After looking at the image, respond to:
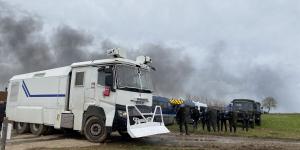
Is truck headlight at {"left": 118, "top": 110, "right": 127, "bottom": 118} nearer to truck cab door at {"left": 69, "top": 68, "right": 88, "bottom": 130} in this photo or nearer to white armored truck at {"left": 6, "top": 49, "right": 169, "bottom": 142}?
white armored truck at {"left": 6, "top": 49, "right": 169, "bottom": 142}

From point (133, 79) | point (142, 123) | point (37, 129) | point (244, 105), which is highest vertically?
point (133, 79)

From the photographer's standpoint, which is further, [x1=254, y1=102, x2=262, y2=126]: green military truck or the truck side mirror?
[x1=254, y1=102, x2=262, y2=126]: green military truck

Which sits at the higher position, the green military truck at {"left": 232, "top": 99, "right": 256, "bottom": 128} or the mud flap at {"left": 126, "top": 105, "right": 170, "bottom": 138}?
the green military truck at {"left": 232, "top": 99, "right": 256, "bottom": 128}

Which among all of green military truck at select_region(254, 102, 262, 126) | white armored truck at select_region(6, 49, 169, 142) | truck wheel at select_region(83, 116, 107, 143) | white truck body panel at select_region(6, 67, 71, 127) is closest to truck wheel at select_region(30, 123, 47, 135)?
white armored truck at select_region(6, 49, 169, 142)

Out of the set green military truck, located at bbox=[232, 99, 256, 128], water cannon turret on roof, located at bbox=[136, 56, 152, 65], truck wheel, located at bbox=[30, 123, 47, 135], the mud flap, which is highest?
water cannon turret on roof, located at bbox=[136, 56, 152, 65]

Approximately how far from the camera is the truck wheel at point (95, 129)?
13.7m

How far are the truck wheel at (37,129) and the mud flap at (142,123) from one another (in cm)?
523

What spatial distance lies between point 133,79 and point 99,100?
4.87ft

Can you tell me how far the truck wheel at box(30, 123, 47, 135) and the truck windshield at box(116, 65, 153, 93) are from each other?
5.09 meters

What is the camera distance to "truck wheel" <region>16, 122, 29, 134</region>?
17.8 metres

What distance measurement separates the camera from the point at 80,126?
14531 millimetres

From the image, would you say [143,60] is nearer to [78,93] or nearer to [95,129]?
[78,93]

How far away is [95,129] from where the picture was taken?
1396 cm

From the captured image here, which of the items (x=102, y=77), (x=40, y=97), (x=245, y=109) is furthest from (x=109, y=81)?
(x=245, y=109)
